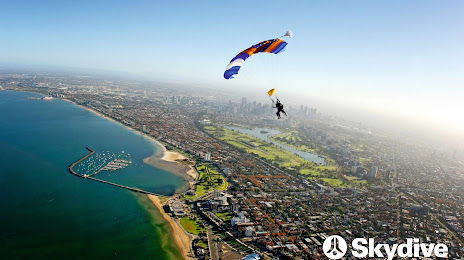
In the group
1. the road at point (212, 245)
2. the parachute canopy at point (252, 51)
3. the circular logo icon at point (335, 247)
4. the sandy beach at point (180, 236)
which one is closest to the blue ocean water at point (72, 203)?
the sandy beach at point (180, 236)

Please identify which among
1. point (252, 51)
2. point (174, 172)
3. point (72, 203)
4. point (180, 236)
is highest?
point (252, 51)

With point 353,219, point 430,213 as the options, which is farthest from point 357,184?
point 353,219

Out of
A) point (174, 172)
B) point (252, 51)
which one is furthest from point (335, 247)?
point (174, 172)

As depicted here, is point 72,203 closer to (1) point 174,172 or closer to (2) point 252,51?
(1) point 174,172

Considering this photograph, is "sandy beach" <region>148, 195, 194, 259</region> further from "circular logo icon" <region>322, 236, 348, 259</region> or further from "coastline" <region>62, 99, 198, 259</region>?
"circular logo icon" <region>322, 236, 348, 259</region>

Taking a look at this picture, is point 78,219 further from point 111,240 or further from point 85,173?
point 85,173

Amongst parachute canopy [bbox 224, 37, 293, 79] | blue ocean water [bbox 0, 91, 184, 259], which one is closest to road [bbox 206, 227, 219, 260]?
blue ocean water [bbox 0, 91, 184, 259]
